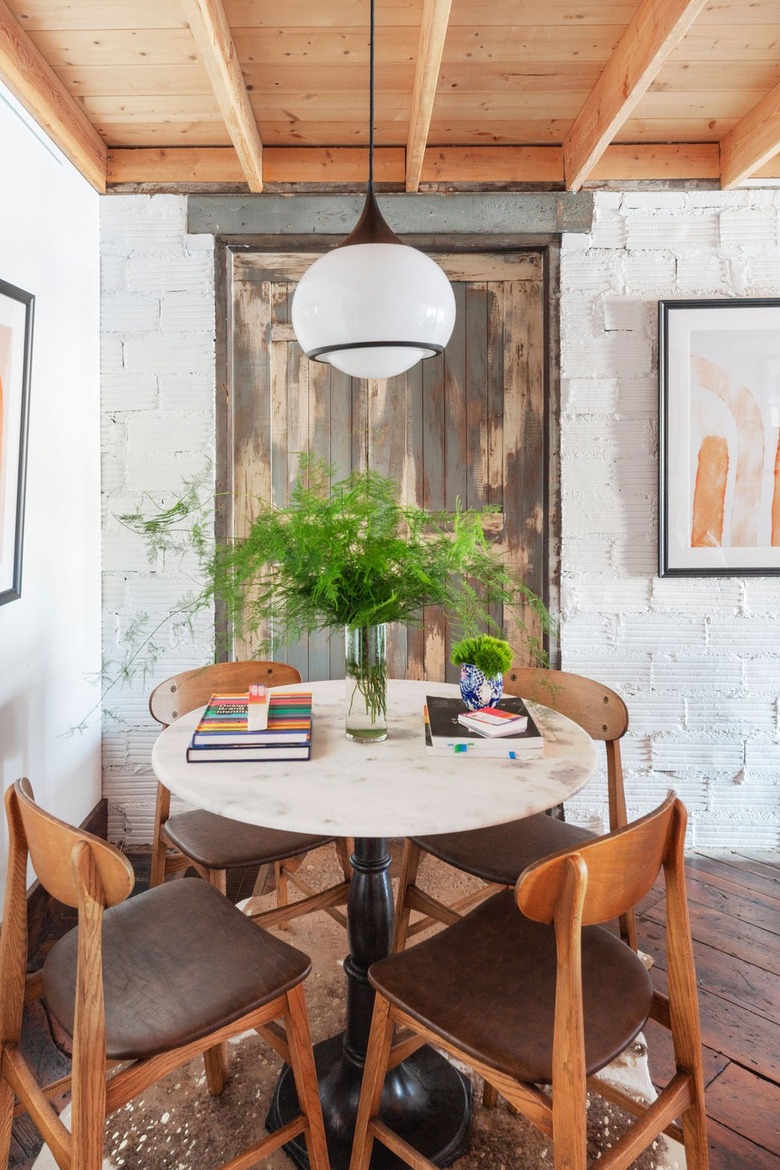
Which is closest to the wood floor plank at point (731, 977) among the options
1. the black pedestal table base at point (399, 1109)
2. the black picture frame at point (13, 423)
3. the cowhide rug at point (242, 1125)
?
the cowhide rug at point (242, 1125)

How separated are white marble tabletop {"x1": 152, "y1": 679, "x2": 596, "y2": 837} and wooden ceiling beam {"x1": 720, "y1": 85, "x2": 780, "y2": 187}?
2.02m

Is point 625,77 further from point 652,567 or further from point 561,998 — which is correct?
point 561,998

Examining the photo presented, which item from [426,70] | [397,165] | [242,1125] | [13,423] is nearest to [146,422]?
[13,423]

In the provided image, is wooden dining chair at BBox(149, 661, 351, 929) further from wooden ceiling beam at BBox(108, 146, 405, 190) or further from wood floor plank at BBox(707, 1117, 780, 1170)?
wooden ceiling beam at BBox(108, 146, 405, 190)

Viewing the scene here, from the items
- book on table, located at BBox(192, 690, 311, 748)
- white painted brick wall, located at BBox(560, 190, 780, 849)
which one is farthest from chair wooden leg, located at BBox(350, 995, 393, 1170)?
white painted brick wall, located at BBox(560, 190, 780, 849)

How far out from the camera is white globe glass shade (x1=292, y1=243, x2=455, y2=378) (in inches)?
56.6

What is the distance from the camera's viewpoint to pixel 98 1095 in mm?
1020

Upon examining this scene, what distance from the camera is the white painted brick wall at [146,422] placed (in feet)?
9.00

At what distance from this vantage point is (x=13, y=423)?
6.61ft

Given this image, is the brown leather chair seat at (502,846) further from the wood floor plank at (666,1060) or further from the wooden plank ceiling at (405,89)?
the wooden plank ceiling at (405,89)

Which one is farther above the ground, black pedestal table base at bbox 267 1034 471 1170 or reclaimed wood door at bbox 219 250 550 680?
reclaimed wood door at bbox 219 250 550 680

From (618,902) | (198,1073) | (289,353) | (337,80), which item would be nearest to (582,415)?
(289,353)

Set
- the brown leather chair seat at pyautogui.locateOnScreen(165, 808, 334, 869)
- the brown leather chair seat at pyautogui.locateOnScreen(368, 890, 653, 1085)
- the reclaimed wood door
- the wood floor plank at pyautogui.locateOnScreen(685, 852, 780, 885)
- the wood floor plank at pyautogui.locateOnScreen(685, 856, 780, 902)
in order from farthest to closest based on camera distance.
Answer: the reclaimed wood door < the wood floor plank at pyautogui.locateOnScreen(685, 852, 780, 885) < the wood floor plank at pyautogui.locateOnScreen(685, 856, 780, 902) < the brown leather chair seat at pyautogui.locateOnScreen(165, 808, 334, 869) < the brown leather chair seat at pyautogui.locateOnScreen(368, 890, 653, 1085)

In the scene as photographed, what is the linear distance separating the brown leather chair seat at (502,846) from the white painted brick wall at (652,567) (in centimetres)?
113
